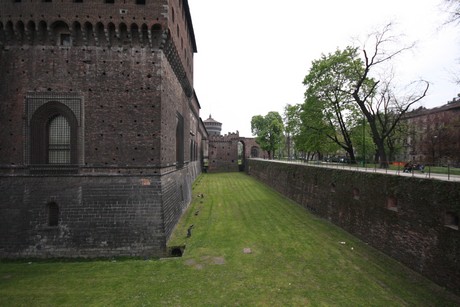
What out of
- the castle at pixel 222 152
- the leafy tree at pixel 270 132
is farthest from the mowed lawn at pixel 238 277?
the leafy tree at pixel 270 132

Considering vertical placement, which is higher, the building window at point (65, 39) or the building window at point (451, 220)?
the building window at point (65, 39)

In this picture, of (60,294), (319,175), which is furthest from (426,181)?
(60,294)

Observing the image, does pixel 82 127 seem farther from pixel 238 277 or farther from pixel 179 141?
pixel 238 277

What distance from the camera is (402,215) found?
10750 mm

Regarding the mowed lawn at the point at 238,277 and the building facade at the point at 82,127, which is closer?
the mowed lawn at the point at 238,277

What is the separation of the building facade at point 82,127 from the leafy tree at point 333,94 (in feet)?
65.6

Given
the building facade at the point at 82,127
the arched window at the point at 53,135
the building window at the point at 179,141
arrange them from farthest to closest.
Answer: the building window at the point at 179,141 < the arched window at the point at 53,135 < the building facade at the point at 82,127

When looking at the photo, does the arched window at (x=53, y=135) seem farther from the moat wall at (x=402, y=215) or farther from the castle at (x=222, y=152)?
the castle at (x=222, y=152)

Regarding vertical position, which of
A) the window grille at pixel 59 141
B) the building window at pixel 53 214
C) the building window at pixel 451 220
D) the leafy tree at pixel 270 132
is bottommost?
the building window at pixel 53 214

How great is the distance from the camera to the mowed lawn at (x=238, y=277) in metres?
8.30

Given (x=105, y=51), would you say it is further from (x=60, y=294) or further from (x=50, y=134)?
(x=60, y=294)

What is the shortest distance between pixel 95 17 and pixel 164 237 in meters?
11.2

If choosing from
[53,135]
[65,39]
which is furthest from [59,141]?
[65,39]

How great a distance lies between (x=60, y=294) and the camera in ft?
28.7
